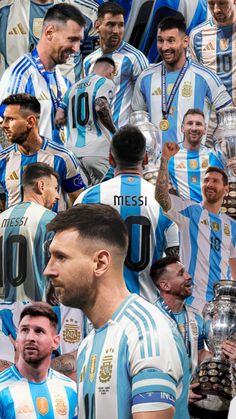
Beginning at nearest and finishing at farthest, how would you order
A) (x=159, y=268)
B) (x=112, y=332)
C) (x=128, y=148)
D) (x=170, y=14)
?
(x=112, y=332) < (x=128, y=148) < (x=159, y=268) < (x=170, y=14)

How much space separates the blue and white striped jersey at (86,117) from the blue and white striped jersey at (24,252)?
2.96 metres

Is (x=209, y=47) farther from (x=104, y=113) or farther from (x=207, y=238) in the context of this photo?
(x=207, y=238)

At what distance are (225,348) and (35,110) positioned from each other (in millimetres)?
2899

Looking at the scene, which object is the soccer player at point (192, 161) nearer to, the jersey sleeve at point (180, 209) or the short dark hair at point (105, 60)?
the short dark hair at point (105, 60)

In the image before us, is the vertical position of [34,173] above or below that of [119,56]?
below

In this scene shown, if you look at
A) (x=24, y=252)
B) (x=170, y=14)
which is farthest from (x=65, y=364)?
(x=170, y=14)

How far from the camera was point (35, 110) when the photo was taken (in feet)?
30.6

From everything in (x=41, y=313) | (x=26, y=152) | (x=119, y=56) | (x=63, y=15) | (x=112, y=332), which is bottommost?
(x=112, y=332)

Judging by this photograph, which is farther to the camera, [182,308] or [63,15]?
A: [63,15]

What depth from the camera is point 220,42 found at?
12.4 m

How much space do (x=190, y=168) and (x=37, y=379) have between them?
398 centimetres

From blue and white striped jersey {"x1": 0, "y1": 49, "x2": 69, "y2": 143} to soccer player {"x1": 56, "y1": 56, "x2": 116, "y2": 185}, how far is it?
0.09 m

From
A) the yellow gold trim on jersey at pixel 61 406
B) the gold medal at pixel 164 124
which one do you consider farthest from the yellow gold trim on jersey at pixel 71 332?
the gold medal at pixel 164 124

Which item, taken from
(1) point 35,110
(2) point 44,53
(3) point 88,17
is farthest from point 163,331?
(3) point 88,17
